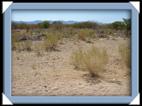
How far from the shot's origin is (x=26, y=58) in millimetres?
16719

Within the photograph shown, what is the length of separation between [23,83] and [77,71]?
1.46ft

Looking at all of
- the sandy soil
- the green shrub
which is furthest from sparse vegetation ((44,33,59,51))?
the green shrub

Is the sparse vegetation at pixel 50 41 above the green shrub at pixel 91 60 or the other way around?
above

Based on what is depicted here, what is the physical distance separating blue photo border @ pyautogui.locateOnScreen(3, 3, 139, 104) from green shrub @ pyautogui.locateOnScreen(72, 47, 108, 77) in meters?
0.23

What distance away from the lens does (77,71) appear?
16.7 metres

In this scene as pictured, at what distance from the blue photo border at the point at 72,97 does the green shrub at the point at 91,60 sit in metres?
0.23

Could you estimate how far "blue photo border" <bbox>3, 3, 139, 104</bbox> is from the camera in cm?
1662

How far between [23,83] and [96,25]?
0.75 m

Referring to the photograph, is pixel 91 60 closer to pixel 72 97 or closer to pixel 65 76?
pixel 65 76

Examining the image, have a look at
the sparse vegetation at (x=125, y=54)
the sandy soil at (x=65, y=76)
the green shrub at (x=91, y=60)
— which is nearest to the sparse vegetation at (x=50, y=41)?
the sandy soil at (x=65, y=76)

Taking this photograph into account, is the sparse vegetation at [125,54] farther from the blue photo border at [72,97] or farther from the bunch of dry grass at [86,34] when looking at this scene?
the bunch of dry grass at [86,34]

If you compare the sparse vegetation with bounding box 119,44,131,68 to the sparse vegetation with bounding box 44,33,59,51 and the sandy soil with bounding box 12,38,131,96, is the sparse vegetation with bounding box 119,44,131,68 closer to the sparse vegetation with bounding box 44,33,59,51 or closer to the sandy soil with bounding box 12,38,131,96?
the sandy soil with bounding box 12,38,131,96

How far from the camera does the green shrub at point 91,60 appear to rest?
657 inches

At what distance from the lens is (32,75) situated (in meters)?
16.7
